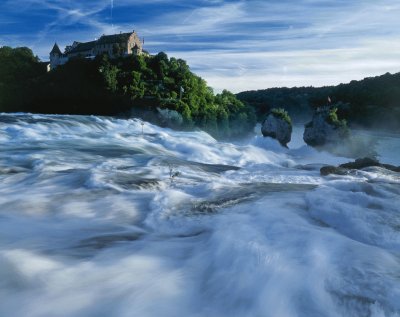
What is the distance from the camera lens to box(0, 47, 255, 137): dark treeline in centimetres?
4572

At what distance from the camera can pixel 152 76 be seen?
48.6 meters

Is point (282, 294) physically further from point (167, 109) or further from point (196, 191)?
point (167, 109)

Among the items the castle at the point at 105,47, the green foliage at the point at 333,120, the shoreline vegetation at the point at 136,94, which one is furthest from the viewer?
the castle at the point at 105,47

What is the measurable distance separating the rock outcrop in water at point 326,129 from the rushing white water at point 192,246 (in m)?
26.2

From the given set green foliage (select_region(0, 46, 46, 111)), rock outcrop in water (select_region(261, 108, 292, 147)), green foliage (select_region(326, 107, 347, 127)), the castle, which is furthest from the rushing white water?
the castle

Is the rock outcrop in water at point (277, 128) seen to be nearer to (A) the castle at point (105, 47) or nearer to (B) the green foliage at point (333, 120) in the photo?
(B) the green foliage at point (333, 120)

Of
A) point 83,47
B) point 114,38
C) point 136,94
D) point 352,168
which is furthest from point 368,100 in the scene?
point 352,168

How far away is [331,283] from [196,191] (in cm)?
538

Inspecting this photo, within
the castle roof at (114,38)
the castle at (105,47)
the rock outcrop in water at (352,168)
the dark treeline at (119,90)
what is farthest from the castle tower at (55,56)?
the rock outcrop in water at (352,168)

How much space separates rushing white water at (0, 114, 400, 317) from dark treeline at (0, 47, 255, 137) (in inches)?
1329

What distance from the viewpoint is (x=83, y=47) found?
217 feet

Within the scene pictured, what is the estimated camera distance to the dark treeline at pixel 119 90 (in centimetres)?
4572

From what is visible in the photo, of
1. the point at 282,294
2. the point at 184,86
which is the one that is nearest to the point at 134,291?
the point at 282,294

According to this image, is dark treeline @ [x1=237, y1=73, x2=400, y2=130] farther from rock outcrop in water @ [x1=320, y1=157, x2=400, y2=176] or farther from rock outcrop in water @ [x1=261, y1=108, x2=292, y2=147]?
rock outcrop in water @ [x1=320, y1=157, x2=400, y2=176]
